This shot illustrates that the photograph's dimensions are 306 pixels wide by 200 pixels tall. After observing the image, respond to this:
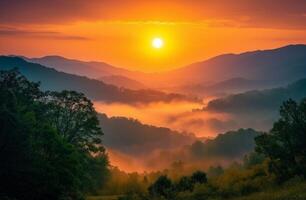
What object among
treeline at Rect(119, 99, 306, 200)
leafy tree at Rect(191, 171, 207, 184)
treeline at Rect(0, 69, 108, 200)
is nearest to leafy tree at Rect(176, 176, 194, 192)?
leafy tree at Rect(191, 171, 207, 184)

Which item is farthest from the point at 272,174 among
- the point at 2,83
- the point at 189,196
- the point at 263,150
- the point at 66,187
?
the point at 2,83

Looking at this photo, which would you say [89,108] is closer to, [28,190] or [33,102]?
[33,102]

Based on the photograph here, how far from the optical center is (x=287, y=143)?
53312 mm

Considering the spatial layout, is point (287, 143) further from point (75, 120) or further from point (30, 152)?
point (75, 120)

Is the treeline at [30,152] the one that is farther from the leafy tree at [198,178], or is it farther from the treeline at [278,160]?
the leafy tree at [198,178]

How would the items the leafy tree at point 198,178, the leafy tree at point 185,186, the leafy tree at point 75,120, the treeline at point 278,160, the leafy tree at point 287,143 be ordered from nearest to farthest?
1. the treeline at point 278,160
2. the leafy tree at point 287,143
3. the leafy tree at point 185,186
4. the leafy tree at point 75,120
5. the leafy tree at point 198,178

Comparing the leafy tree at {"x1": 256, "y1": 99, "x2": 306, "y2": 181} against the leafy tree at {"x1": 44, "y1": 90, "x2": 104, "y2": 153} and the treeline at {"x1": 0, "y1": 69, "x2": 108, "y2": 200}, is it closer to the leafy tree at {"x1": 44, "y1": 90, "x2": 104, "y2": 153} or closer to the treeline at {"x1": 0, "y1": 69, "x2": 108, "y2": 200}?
the treeline at {"x1": 0, "y1": 69, "x2": 108, "y2": 200}

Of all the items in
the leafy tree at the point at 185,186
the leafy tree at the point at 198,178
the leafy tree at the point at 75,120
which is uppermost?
the leafy tree at the point at 75,120

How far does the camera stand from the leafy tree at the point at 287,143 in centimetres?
5147

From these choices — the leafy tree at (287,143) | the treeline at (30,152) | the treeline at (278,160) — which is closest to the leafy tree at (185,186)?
the treeline at (278,160)

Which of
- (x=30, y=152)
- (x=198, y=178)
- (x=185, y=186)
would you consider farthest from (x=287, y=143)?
(x=30, y=152)

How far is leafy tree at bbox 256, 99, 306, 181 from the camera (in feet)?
169

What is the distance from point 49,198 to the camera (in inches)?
1828

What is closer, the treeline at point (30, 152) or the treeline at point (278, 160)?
the treeline at point (30, 152)
